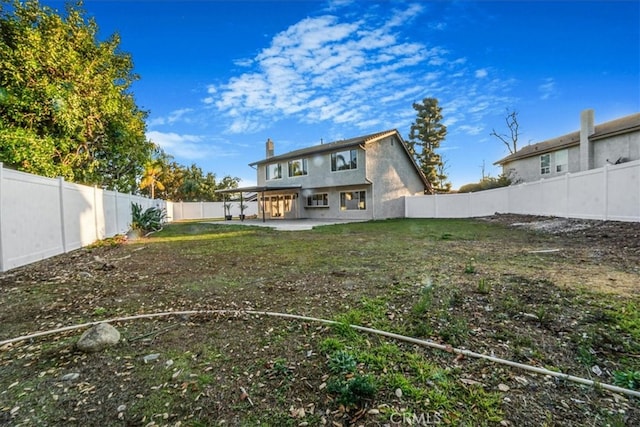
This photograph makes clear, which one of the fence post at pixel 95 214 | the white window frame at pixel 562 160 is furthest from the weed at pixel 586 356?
the white window frame at pixel 562 160

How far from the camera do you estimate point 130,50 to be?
1468cm

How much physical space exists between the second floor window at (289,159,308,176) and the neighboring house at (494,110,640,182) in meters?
16.6

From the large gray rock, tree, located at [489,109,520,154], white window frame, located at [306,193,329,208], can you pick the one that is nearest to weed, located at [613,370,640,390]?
the large gray rock

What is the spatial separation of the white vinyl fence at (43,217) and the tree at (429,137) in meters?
31.5

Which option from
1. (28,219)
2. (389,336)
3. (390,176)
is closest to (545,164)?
(390,176)

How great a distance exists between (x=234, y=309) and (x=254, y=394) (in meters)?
1.58

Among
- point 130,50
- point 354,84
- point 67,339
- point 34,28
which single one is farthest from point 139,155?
point 67,339

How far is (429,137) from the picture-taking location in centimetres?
3375

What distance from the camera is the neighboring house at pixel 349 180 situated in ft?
63.0

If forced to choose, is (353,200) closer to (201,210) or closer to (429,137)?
(429,137)

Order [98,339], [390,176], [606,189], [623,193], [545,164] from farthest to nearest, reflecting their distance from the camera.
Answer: [545,164]
[390,176]
[606,189]
[623,193]
[98,339]

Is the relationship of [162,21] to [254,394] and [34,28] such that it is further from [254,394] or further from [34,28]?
[254,394]

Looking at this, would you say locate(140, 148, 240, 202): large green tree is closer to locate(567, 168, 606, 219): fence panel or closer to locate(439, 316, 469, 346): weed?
locate(567, 168, 606, 219): fence panel

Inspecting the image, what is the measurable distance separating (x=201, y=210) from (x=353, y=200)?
64.7 ft
